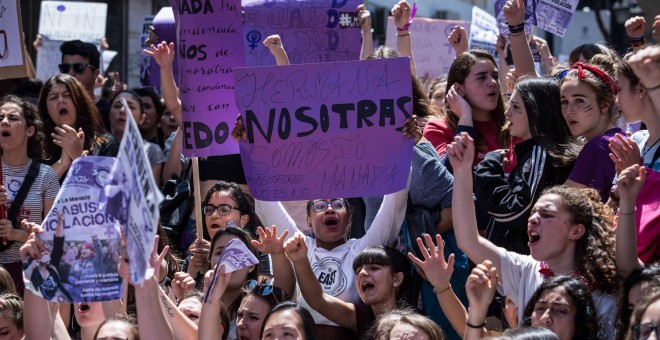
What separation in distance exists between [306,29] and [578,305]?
11.9 ft

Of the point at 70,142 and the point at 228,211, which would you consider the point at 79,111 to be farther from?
the point at 228,211

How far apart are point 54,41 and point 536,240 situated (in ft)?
22.7

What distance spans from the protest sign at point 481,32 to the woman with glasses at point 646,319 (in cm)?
585

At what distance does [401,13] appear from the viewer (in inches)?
293

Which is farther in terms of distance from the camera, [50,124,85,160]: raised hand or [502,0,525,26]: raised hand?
[50,124,85,160]: raised hand

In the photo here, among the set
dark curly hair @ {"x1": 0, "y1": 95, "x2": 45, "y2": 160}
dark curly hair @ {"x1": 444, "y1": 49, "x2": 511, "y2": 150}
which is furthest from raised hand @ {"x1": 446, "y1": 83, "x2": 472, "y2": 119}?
dark curly hair @ {"x1": 0, "y1": 95, "x2": 45, "y2": 160}

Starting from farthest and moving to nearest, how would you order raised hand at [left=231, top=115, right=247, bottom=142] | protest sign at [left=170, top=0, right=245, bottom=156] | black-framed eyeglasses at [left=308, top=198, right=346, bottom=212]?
protest sign at [left=170, top=0, right=245, bottom=156] < black-framed eyeglasses at [left=308, top=198, right=346, bottom=212] < raised hand at [left=231, top=115, right=247, bottom=142]

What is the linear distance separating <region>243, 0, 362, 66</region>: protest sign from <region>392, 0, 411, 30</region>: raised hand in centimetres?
44

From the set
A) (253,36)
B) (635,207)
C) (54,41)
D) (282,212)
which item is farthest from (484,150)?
(54,41)

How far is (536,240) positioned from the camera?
5148mm

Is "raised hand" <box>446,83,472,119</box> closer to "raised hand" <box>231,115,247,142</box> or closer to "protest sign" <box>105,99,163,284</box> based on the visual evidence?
"raised hand" <box>231,115,247,142</box>

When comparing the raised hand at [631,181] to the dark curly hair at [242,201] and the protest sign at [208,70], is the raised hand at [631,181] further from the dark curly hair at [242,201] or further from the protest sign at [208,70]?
the dark curly hair at [242,201]

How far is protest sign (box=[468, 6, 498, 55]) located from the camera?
10.0m

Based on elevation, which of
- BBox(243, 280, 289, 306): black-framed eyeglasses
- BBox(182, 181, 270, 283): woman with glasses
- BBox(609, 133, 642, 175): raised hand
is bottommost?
BBox(243, 280, 289, 306): black-framed eyeglasses
